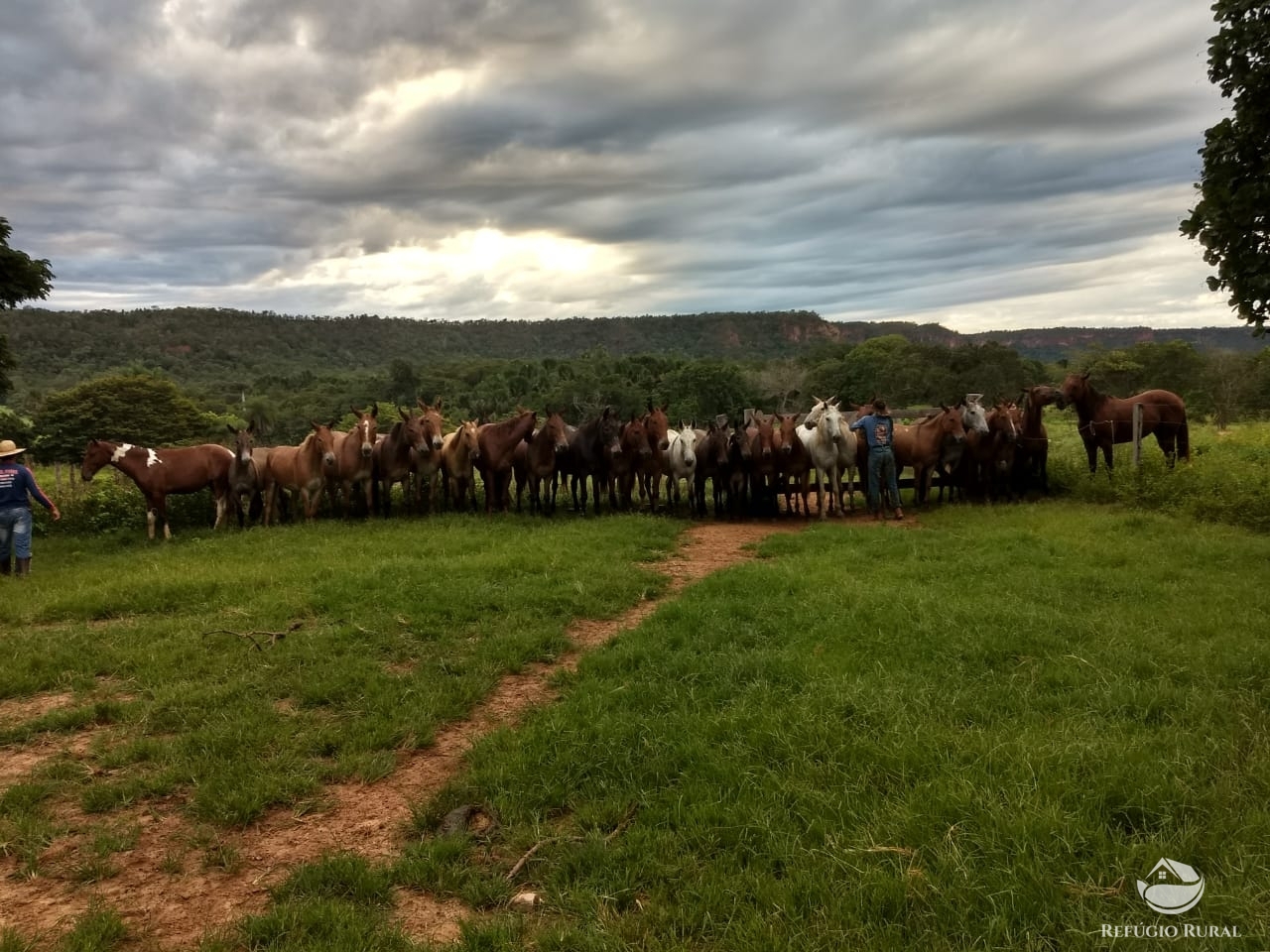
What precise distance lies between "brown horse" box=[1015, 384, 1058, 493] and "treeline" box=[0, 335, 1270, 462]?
39.5 feet

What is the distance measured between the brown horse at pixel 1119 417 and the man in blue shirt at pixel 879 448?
414cm

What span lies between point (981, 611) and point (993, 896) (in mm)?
4004

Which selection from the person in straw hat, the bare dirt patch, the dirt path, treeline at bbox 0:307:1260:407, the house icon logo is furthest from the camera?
treeline at bbox 0:307:1260:407

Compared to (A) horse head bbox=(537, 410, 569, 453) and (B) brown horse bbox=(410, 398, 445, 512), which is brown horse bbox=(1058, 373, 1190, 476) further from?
(B) brown horse bbox=(410, 398, 445, 512)

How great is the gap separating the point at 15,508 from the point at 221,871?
942cm

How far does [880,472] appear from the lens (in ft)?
47.0

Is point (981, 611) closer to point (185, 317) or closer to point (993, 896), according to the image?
point (993, 896)

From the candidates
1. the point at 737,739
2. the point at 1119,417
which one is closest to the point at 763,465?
the point at 1119,417

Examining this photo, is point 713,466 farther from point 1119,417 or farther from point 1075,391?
point 1119,417

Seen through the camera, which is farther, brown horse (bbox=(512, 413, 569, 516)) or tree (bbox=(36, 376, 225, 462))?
tree (bbox=(36, 376, 225, 462))

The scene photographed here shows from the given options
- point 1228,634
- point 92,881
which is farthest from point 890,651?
point 92,881

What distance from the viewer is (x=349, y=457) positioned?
1481 centimetres

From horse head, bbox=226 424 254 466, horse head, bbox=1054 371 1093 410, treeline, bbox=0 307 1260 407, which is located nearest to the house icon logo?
horse head, bbox=1054 371 1093 410

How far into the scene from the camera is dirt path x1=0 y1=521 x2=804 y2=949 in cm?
329
